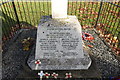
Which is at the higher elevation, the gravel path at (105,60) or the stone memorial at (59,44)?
the stone memorial at (59,44)

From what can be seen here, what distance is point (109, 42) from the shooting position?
4930 millimetres

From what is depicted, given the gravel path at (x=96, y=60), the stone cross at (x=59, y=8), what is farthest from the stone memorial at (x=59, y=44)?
the gravel path at (x=96, y=60)

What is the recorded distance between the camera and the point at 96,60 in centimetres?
390

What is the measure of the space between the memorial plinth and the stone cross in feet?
0.54

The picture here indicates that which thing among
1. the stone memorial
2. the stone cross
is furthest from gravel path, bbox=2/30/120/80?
the stone cross

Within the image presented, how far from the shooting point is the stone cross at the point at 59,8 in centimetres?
329

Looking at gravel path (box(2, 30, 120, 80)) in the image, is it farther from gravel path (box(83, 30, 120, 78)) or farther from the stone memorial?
the stone memorial

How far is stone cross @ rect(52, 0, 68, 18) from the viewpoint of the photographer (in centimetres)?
329

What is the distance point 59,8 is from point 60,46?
46.6 inches

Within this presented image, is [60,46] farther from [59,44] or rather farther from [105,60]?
[105,60]

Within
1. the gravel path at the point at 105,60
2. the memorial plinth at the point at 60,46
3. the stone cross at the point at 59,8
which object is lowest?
the gravel path at the point at 105,60

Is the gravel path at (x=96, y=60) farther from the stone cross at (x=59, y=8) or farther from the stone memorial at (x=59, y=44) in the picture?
the stone cross at (x=59, y=8)

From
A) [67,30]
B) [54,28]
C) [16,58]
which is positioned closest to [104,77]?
[67,30]

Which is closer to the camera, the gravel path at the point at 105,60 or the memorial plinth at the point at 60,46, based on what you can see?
the memorial plinth at the point at 60,46
